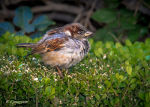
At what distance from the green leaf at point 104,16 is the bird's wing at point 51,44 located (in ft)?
10.2

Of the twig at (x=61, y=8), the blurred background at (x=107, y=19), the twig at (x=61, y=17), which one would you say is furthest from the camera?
the twig at (x=61, y=17)

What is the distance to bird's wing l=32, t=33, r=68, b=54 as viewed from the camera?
430cm

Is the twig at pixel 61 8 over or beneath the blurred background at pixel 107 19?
over

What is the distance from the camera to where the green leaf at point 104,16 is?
7.32 m

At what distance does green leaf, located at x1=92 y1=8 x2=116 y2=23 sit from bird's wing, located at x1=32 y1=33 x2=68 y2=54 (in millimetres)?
3115

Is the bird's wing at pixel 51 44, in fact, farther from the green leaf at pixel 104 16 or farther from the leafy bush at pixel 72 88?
the green leaf at pixel 104 16

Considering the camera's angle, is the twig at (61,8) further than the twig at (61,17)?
No

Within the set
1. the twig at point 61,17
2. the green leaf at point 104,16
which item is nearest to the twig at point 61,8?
the twig at point 61,17

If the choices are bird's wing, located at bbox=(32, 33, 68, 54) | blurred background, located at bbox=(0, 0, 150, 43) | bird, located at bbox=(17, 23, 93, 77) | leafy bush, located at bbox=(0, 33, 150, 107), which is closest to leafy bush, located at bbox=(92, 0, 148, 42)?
blurred background, located at bbox=(0, 0, 150, 43)

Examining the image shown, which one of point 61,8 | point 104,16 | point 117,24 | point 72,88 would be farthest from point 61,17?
point 72,88

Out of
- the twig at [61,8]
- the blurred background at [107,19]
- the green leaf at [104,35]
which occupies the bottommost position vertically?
the green leaf at [104,35]

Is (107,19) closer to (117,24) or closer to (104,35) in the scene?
(117,24)

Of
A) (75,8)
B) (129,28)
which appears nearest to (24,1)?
(75,8)

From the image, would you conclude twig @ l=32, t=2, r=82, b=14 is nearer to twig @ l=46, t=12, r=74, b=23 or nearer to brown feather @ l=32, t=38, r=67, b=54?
twig @ l=46, t=12, r=74, b=23
